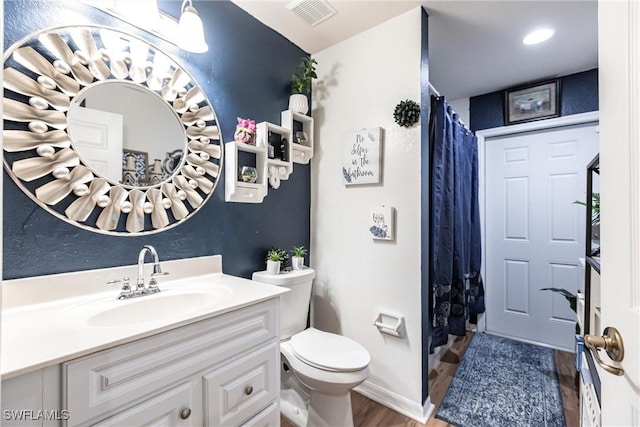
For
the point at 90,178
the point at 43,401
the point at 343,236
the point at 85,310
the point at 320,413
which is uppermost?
the point at 90,178

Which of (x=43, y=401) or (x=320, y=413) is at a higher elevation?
(x=43, y=401)

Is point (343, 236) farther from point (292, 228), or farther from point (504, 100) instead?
point (504, 100)

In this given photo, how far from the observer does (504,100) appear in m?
2.70

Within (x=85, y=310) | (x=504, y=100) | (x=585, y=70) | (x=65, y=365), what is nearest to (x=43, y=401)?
(x=65, y=365)

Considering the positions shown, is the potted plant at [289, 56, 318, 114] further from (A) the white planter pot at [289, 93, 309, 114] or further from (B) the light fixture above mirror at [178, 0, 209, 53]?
(B) the light fixture above mirror at [178, 0, 209, 53]

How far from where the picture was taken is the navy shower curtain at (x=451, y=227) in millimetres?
1860

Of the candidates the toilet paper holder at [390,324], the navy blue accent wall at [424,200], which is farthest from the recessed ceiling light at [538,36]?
the toilet paper holder at [390,324]

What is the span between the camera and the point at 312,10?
1.74 metres

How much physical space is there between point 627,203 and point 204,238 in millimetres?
1552

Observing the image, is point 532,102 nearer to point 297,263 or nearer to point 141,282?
point 297,263

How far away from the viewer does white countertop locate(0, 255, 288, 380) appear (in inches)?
29.2

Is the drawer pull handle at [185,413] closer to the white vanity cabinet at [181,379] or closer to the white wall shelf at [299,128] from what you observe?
the white vanity cabinet at [181,379]

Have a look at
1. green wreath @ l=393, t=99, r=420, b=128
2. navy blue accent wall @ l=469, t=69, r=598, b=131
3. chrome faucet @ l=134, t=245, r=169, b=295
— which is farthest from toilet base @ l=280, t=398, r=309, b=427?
navy blue accent wall @ l=469, t=69, r=598, b=131

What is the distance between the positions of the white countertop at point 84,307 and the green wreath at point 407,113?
117 cm
